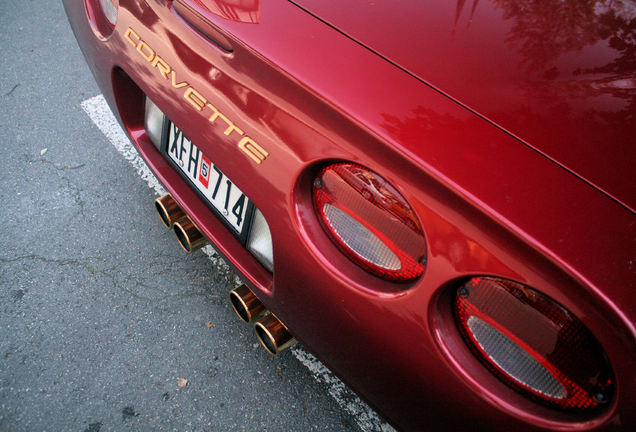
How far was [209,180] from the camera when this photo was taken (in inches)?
59.2

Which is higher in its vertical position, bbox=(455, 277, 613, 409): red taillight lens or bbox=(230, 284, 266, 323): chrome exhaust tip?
bbox=(455, 277, 613, 409): red taillight lens

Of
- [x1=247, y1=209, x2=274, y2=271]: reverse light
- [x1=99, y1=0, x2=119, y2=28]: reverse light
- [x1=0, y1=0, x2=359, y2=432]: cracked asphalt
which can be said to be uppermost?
[x1=99, y1=0, x2=119, y2=28]: reverse light

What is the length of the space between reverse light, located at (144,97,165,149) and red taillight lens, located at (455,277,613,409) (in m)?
1.16

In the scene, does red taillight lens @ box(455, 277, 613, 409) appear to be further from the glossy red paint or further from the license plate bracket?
the license plate bracket

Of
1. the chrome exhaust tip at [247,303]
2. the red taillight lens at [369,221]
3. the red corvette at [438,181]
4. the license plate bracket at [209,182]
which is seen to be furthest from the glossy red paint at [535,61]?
the chrome exhaust tip at [247,303]

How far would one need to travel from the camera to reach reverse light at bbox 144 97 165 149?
1.66 m

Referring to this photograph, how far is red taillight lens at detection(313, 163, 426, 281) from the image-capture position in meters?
1.05

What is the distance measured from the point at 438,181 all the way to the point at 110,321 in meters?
1.53

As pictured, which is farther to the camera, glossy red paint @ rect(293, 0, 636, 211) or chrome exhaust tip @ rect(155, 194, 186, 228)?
chrome exhaust tip @ rect(155, 194, 186, 228)

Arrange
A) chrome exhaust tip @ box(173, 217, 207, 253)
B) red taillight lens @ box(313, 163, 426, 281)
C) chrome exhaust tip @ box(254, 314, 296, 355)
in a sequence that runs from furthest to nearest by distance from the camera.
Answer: chrome exhaust tip @ box(173, 217, 207, 253) → chrome exhaust tip @ box(254, 314, 296, 355) → red taillight lens @ box(313, 163, 426, 281)

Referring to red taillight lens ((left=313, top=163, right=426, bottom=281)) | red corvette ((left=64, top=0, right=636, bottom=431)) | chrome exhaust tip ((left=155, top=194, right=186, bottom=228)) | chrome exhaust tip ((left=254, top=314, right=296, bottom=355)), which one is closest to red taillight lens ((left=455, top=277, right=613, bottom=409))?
red corvette ((left=64, top=0, right=636, bottom=431))

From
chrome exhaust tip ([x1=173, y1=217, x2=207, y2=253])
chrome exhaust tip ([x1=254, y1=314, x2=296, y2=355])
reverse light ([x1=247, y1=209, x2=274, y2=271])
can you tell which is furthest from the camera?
chrome exhaust tip ([x1=173, y1=217, x2=207, y2=253])

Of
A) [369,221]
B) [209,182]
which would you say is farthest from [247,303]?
[369,221]

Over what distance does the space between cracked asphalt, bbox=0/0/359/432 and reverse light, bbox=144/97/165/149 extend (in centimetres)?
64
